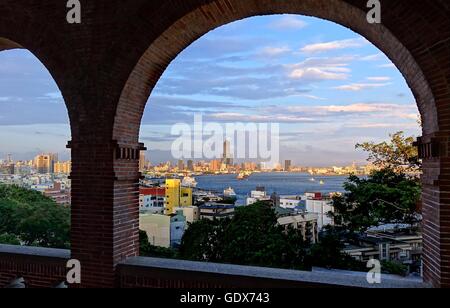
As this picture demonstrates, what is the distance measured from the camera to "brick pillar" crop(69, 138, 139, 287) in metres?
4.15

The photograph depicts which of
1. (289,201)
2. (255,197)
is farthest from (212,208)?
(289,201)

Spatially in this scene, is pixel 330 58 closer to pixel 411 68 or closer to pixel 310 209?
pixel 310 209

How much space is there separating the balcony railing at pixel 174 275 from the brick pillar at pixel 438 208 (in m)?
0.28

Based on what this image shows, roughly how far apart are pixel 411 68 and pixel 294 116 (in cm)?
2448

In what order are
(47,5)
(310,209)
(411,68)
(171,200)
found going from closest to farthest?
(411,68) < (47,5) < (310,209) < (171,200)

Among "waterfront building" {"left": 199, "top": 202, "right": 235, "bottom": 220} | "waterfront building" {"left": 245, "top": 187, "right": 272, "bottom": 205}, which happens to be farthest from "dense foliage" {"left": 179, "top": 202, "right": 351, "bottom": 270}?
"waterfront building" {"left": 199, "top": 202, "right": 235, "bottom": 220}

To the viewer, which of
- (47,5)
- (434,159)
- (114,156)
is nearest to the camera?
(434,159)

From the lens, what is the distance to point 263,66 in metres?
38.8

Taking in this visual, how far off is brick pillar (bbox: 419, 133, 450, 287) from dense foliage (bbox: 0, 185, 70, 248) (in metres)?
12.1

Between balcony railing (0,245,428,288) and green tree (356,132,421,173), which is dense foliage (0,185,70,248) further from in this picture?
green tree (356,132,421,173)

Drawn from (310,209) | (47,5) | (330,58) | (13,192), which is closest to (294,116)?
(330,58)

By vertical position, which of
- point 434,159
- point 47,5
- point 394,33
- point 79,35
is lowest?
point 434,159
